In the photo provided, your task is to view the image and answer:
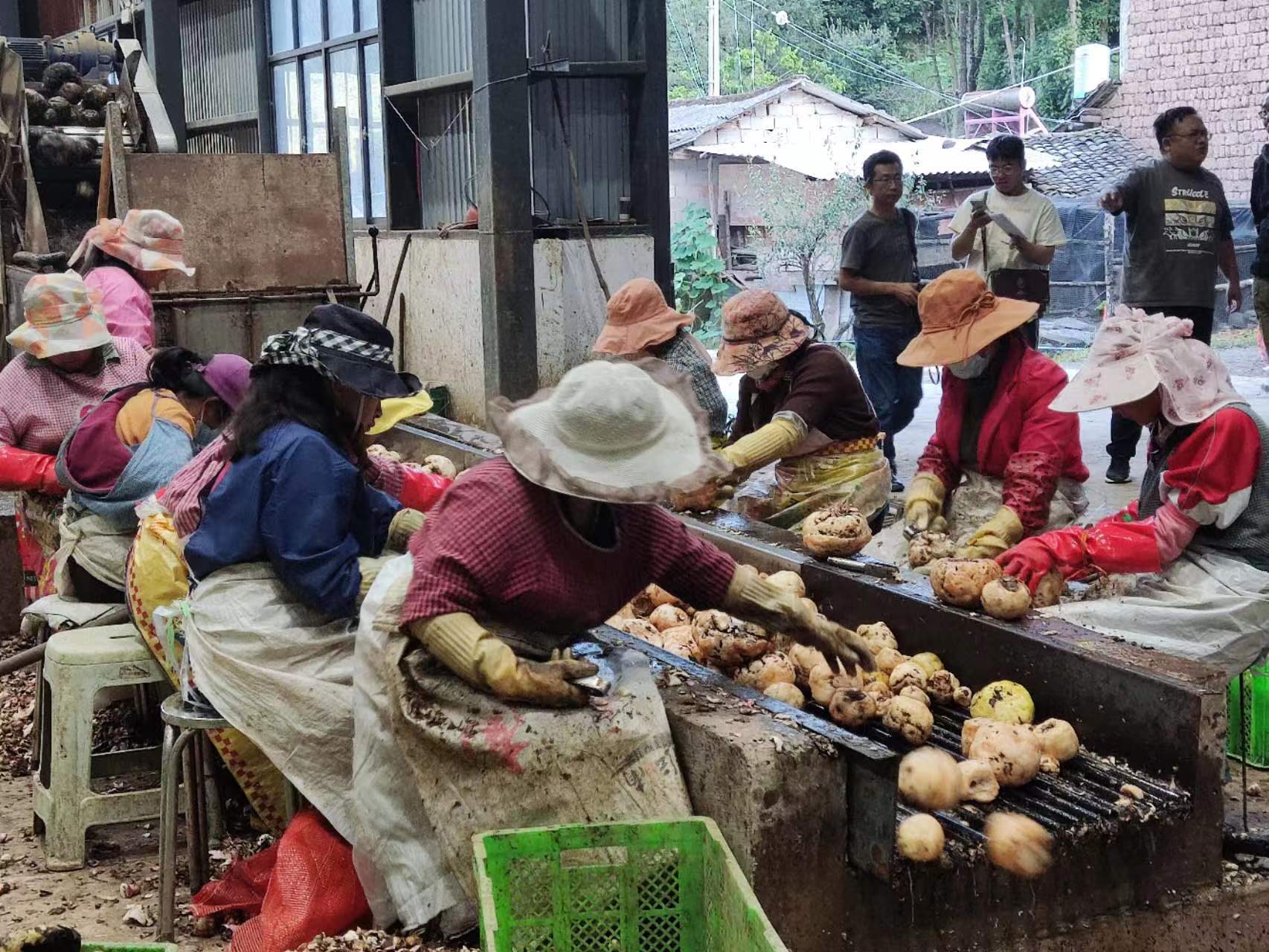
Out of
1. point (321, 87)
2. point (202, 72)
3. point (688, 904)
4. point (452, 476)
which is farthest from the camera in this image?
point (202, 72)

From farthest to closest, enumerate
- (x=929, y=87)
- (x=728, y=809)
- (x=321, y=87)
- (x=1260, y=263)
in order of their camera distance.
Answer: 1. (x=929, y=87)
2. (x=321, y=87)
3. (x=1260, y=263)
4. (x=728, y=809)

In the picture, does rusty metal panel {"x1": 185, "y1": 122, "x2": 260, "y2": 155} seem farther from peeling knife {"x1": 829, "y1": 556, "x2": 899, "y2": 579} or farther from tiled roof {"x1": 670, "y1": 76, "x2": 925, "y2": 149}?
peeling knife {"x1": 829, "y1": 556, "x2": 899, "y2": 579}

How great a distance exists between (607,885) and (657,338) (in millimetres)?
3272

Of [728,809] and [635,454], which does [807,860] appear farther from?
[635,454]

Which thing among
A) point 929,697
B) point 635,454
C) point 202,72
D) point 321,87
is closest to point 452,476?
point 929,697

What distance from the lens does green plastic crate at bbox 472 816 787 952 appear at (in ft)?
9.50

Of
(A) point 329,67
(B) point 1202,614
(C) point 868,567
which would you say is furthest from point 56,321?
(A) point 329,67

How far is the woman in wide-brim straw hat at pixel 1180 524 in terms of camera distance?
405 centimetres

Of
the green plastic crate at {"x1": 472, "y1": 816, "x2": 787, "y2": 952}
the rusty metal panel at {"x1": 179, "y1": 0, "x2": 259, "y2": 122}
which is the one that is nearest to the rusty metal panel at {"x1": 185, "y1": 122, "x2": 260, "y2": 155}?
the rusty metal panel at {"x1": 179, "y1": 0, "x2": 259, "y2": 122}

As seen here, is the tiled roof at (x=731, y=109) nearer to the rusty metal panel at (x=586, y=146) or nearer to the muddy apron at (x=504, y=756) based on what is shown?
the rusty metal panel at (x=586, y=146)

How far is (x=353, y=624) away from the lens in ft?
13.1

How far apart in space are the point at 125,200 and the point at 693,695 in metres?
6.21

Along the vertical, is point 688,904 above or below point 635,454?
below

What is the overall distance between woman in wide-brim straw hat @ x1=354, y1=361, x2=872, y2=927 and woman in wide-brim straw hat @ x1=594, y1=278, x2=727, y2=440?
2.36 meters
